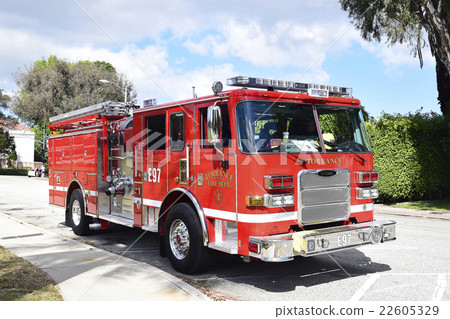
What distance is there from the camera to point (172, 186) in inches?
266

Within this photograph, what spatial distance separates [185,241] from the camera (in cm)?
633

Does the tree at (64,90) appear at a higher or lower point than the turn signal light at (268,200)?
higher

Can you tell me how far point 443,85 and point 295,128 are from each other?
58.6ft

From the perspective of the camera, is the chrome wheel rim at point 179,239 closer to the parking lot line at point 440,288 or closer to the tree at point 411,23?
the parking lot line at point 440,288

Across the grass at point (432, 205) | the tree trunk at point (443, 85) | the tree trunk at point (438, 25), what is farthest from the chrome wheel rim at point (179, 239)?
the tree trunk at point (443, 85)

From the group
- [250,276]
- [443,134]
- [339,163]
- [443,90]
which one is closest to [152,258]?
[250,276]

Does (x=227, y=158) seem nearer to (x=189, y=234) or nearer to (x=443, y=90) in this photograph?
(x=189, y=234)

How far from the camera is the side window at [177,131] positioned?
6599 mm

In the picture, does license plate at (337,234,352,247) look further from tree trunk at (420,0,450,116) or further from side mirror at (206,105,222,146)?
tree trunk at (420,0,450,116)

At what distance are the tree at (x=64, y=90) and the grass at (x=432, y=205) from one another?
31934mm

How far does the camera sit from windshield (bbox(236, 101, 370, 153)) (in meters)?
5.53

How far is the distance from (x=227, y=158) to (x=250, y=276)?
1.90 m

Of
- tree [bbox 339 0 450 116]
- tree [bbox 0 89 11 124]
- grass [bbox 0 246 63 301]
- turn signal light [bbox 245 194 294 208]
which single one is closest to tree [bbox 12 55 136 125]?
tree [bbox 0 89 11 124]

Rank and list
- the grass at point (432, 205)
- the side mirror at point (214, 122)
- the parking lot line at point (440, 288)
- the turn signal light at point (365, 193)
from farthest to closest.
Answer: the grass at point (432, 205) < the turn signal light at point (365, 193) < the side mirror at point (214, 122) < the parking lot line at point (440, 288)
